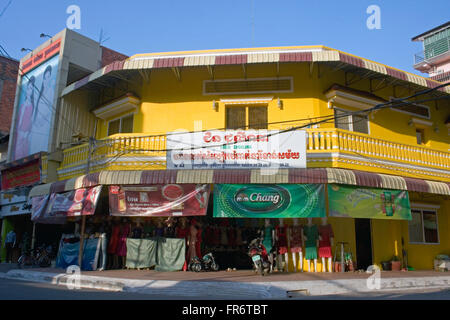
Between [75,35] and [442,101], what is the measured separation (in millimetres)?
Answer: 14977

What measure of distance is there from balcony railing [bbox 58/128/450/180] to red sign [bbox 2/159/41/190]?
2.85m

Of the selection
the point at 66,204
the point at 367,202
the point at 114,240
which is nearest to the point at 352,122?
the point at 367,202

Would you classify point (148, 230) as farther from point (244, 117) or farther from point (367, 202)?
point (367, 202)

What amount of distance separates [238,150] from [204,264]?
3.53 m

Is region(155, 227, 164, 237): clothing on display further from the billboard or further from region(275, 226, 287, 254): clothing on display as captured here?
the billboard

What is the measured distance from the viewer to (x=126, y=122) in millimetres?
14719

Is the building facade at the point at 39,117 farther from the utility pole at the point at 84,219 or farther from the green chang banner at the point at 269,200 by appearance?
the green chang banner at the point at 269,200

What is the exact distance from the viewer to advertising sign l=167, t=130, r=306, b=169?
1149 centimetres

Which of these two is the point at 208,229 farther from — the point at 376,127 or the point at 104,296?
the point at 376,127

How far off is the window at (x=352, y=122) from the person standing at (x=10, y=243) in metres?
14.3

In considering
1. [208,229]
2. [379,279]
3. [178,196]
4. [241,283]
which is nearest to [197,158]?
[178,196]

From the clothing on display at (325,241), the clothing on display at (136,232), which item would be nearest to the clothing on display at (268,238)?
the clothing on display at (325,241)

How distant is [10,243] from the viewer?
17719 millimetres

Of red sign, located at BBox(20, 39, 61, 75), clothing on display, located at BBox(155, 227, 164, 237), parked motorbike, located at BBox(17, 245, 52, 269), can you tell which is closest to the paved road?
clothing on display, located at BBox(155, 227, 164, 237)
